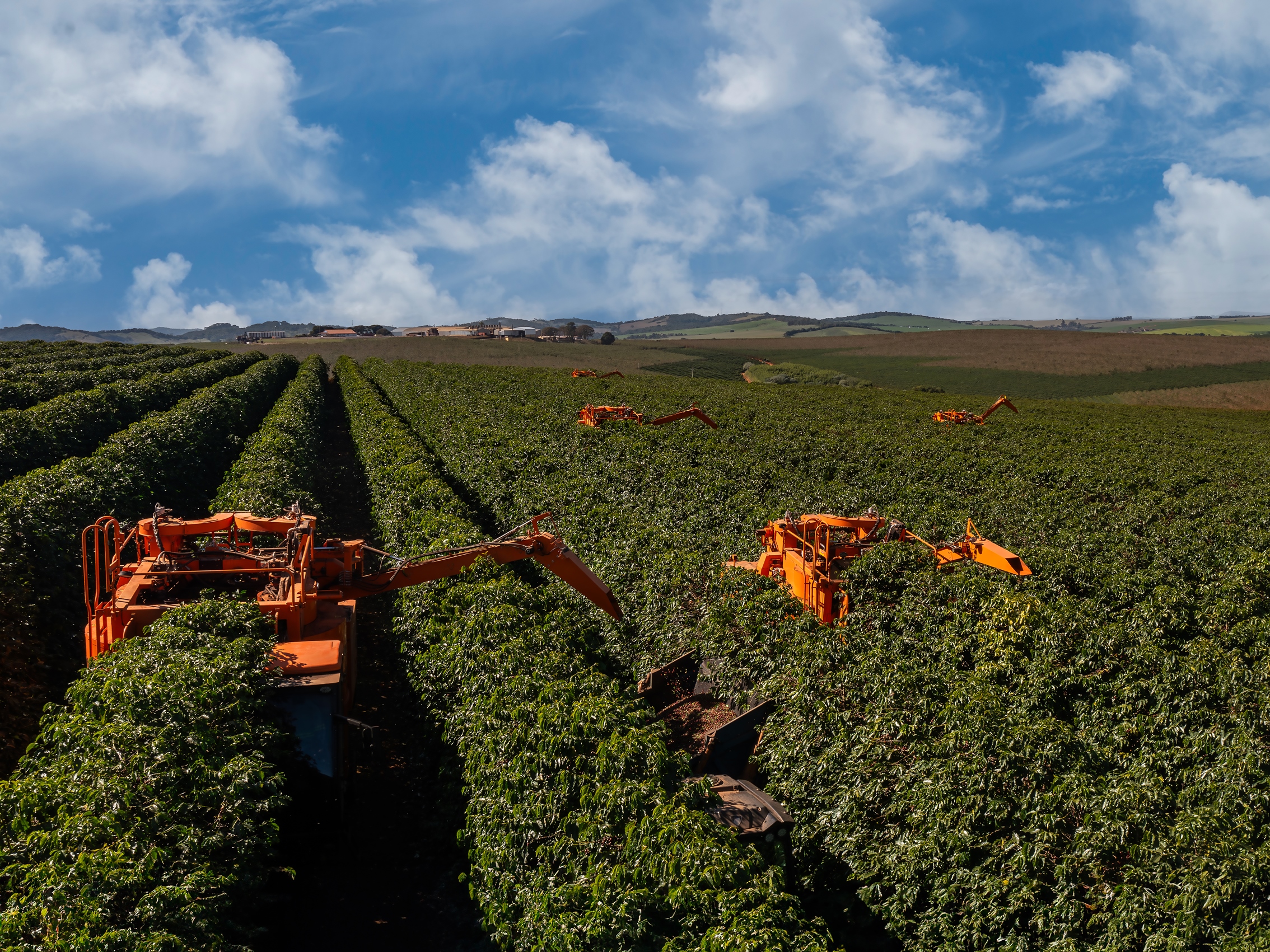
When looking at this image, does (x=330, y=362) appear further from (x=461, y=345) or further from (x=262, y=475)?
(x=262, y=475)

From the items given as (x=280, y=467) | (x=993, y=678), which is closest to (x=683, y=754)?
(x=993, y=678)

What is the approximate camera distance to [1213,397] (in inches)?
2447

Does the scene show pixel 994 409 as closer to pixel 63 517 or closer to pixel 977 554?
pixel 977 554

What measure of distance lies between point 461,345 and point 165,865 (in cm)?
9239

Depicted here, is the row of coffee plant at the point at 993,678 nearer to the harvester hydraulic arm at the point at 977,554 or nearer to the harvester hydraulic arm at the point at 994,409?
the harvester hydraulic arm at the point at 977,554

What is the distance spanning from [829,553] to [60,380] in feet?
123

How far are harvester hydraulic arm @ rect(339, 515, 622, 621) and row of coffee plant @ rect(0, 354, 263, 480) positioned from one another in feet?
49.8

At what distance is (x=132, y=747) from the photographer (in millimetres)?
7242

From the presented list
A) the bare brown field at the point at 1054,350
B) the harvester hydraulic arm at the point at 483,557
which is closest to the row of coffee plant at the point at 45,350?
the harvester hydraulic arm at the point at 483,557

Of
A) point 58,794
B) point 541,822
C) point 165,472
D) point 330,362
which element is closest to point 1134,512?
point 541,822

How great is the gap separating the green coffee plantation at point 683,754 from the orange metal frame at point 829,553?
355 mm

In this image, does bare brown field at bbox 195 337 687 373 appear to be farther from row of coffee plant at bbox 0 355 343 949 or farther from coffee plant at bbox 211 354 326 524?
row of coffee plant at bbox 0 355 343 949

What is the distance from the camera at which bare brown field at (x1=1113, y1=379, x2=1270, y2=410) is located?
58875 millimetres

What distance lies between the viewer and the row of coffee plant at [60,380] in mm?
31734
